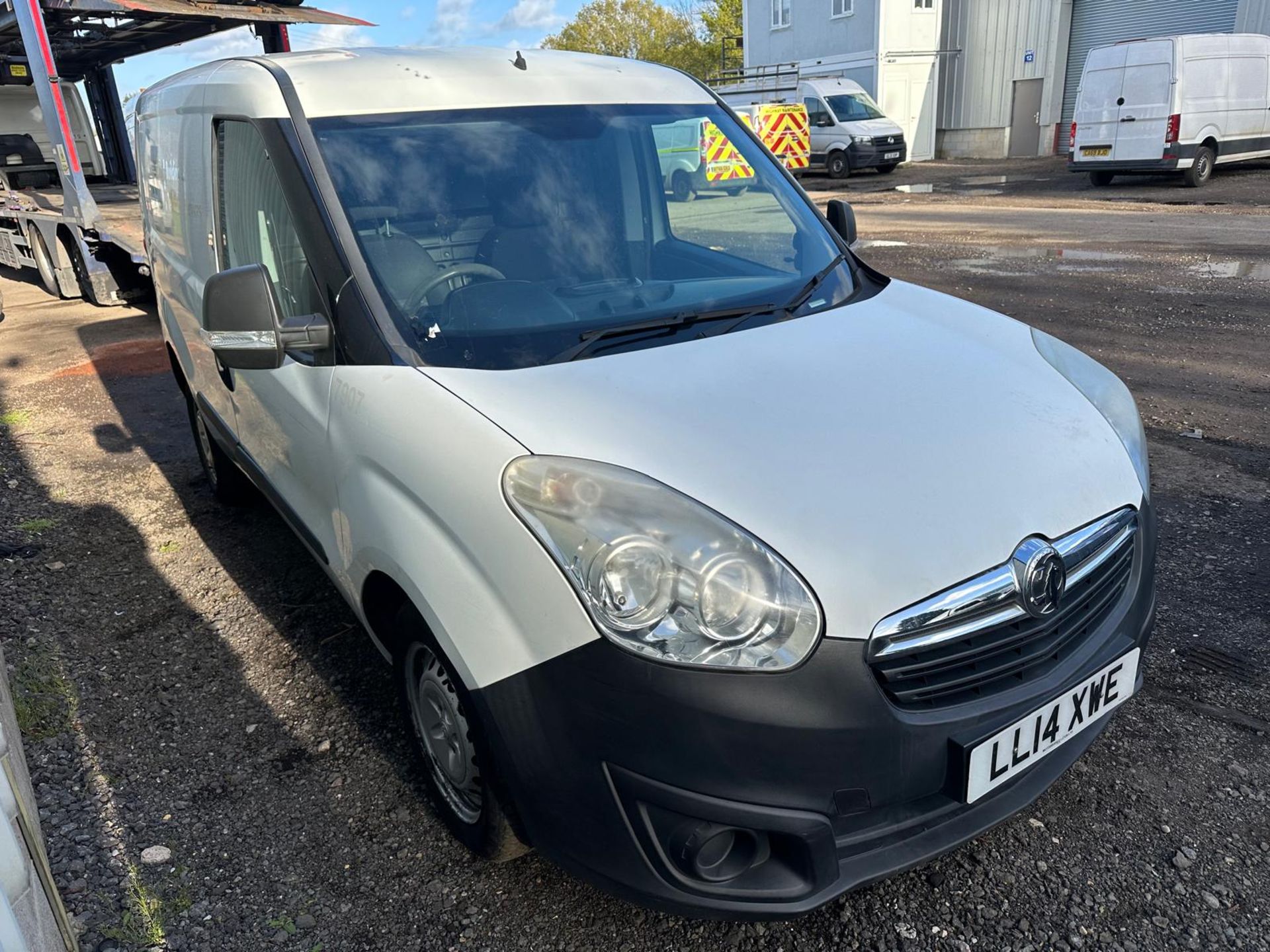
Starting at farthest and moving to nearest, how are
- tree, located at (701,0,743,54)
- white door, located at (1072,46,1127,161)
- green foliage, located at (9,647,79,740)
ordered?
1. tree, located at (701,0,743,54)
2. white door, located at (1072,46,1127,161)
3. green foliage, located at (9,647,79,740)

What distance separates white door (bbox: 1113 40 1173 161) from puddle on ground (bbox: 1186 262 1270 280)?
7.65 m

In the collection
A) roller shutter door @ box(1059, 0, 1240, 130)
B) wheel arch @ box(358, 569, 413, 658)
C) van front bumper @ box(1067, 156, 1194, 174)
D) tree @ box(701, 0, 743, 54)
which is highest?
tree @ box(701, 0, 743, 54)

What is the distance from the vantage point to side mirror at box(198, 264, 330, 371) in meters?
2.51

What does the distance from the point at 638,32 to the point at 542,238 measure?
64.5 metres

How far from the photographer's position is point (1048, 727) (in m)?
2.05

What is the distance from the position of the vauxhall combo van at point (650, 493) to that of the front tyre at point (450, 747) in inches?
0.5

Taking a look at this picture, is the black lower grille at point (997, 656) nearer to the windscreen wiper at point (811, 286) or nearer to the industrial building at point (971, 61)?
the windscreen wiper at point (811, 286)

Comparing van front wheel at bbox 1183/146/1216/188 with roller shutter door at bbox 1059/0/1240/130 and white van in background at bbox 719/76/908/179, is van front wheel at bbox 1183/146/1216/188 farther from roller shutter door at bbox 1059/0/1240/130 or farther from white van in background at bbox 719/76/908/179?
white van in background at bbox 719/76/908/179

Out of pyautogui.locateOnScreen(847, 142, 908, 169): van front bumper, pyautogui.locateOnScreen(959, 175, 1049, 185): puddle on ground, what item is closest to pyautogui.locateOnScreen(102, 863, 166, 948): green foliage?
pyautogui.locateOnScreen(959, 175, 1049, 185): puddle on ground

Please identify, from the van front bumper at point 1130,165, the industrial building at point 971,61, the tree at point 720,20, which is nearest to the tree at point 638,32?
the tree at point 720,20

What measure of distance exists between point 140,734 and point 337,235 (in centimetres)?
175

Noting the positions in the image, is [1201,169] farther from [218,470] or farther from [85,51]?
[218,470]

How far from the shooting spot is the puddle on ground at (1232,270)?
29.9 ft

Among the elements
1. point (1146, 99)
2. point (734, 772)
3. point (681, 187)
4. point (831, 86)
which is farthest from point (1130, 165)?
point (734, 772)
